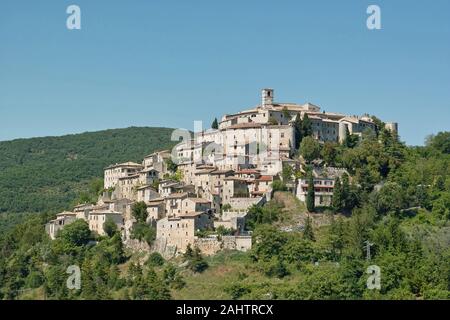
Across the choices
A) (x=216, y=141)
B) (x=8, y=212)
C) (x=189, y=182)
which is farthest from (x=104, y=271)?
(x=8, y=212)

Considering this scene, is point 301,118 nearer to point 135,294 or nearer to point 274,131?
point 274,131

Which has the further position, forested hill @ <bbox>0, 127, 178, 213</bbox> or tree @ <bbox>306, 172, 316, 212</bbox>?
forested hill @ <bbox>0, 127, 178, 213</bbox>

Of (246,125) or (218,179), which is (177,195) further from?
(246,125)

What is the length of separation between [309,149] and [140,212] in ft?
43.8

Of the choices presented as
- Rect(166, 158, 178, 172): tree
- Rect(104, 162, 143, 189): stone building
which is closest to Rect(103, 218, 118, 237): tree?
Rect(166, 158, 178, 172): tree

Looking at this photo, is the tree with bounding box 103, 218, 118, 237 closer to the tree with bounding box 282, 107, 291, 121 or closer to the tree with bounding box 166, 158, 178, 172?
the tree with bounding box 166, 158, 178, 172

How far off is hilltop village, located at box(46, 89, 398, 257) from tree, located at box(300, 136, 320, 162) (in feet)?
2.29

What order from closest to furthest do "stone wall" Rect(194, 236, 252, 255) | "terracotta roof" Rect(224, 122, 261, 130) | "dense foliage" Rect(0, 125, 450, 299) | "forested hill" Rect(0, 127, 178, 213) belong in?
"dense foliage" Rect(0, 125, 450, 299), "stone wall" Rect(194, 236, 252, 255), "terracotta roof" Rect(224, 122, 261, 130), "forested hill" Rect(0, 127, 178, 213)

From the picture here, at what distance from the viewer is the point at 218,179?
70188mm

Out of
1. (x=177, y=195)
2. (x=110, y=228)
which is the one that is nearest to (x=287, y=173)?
(x=177, y=195)

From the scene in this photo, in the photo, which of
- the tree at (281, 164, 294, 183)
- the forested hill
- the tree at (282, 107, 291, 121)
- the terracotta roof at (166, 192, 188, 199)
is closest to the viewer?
the terracotta roof at (166, 192, 188, 199)

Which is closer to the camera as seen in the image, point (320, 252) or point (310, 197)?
point (320, 252)

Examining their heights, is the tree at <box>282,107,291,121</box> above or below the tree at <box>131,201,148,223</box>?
above

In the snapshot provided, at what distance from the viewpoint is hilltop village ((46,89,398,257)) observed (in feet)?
214
